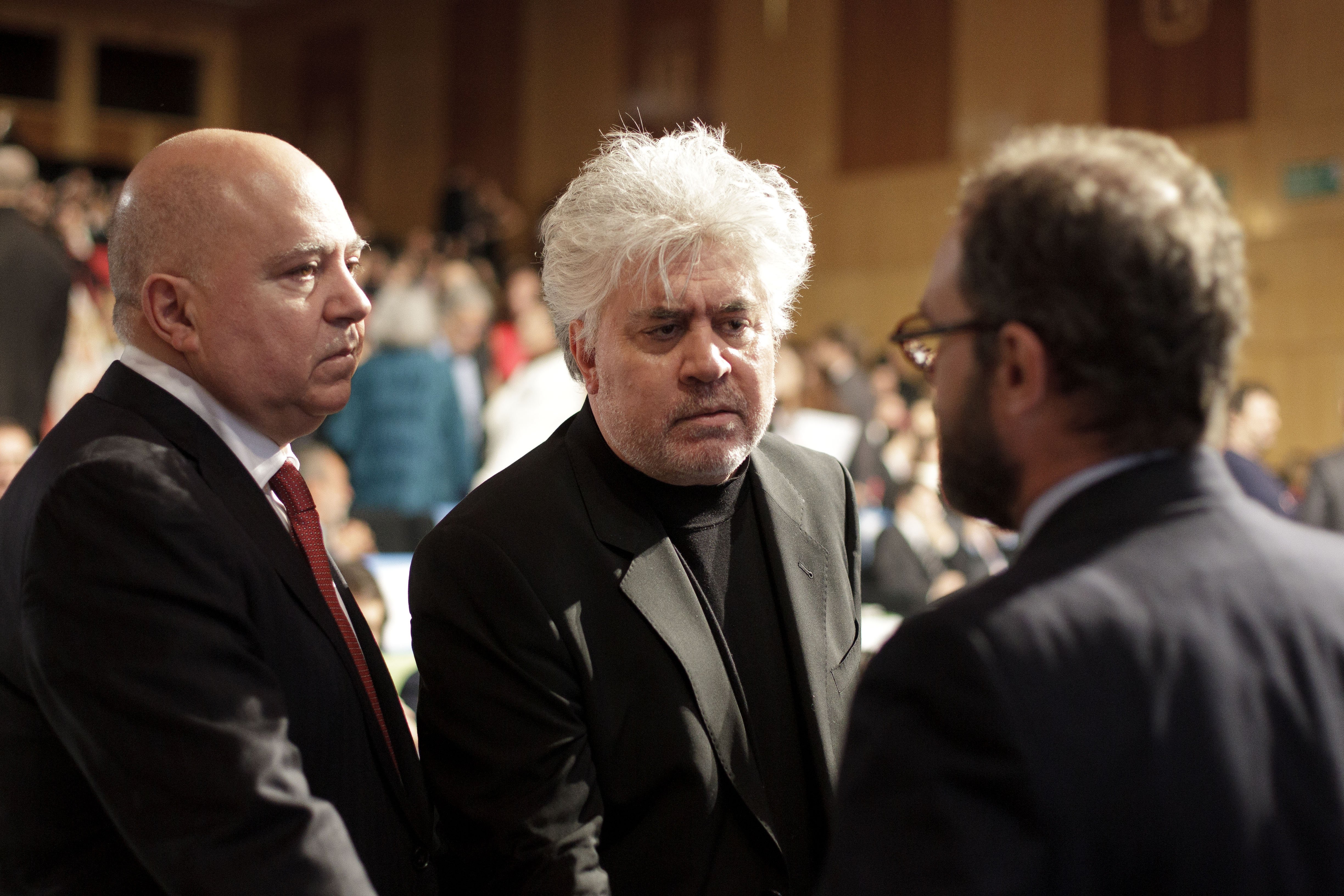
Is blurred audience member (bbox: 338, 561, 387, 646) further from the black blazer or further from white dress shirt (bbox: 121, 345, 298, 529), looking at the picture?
the black blazer

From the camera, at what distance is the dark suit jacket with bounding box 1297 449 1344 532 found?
19.2ft

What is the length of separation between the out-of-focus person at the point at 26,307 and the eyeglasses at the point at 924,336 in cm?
434

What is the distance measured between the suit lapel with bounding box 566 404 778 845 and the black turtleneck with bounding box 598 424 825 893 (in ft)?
0.08

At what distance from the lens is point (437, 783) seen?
5.24 feet

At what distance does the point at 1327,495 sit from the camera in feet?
19.4

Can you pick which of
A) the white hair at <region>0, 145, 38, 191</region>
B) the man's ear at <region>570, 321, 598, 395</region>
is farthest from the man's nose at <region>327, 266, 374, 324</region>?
the white hair at <region>0, 145, 38, 191</region>

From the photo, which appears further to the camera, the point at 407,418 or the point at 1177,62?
the point at 1177,62

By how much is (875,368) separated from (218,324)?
25.9 feet

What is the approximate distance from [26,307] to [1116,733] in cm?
483

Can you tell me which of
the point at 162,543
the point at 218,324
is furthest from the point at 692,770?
the point at 218,324

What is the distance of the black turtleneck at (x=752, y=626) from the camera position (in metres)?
1.66

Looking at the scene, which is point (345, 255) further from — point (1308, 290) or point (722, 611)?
point (1308, 290)

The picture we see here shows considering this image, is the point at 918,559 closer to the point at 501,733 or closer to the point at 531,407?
the point at 531,407

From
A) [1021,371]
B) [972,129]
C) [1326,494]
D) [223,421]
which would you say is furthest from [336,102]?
[1021,371]
